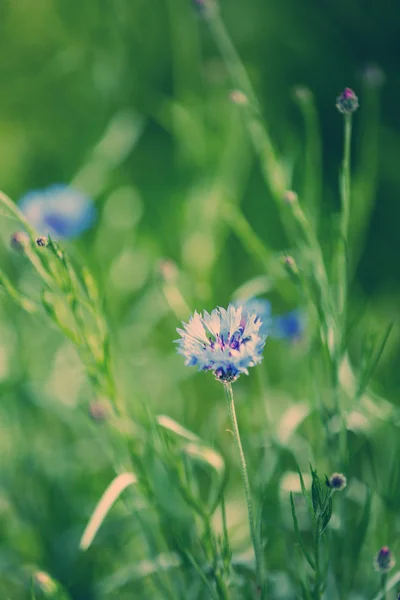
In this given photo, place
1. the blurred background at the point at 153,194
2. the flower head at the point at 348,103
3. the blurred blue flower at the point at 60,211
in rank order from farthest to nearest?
the blurred blue flower at the point at 60,211
the blurred background at the point at 153,194
the flower head at the point at 348,103

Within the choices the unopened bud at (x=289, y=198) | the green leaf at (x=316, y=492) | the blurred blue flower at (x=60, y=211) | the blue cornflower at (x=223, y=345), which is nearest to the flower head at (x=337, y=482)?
the green leaf at (x=316, y=492)

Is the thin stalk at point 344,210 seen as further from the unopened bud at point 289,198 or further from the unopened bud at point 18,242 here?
the unopened bud at point 18,242

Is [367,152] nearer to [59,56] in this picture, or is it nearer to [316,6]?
[316,6]

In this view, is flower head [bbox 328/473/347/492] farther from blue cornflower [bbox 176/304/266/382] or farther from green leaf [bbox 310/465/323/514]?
blue cornflower [bbox 176/304/266/382]

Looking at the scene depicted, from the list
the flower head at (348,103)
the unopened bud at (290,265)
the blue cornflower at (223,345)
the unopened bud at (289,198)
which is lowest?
the blue cornflower at (223,345)

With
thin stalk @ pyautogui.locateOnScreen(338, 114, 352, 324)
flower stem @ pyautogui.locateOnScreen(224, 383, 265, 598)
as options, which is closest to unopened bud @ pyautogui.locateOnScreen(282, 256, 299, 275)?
thin stalk @ pyautogui.locateOnScreen(338, 114, 352, 324)

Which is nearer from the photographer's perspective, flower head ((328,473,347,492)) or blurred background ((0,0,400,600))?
flower head ((328,473,347,492))

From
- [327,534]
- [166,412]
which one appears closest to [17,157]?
[166,412]

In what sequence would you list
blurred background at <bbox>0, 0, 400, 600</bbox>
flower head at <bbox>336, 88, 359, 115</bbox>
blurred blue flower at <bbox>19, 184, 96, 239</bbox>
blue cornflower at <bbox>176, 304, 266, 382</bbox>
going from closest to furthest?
blue cornflower at <bbox>176, 304, 266, 382</bbox> < flower head at <bbox>336, 88, 359, 115</bbox> < blurred background at <bbox>0, 0, 400, 600</bbox> < blurred blue flower at <bbox>19, 184, 96, 239</bbox>
